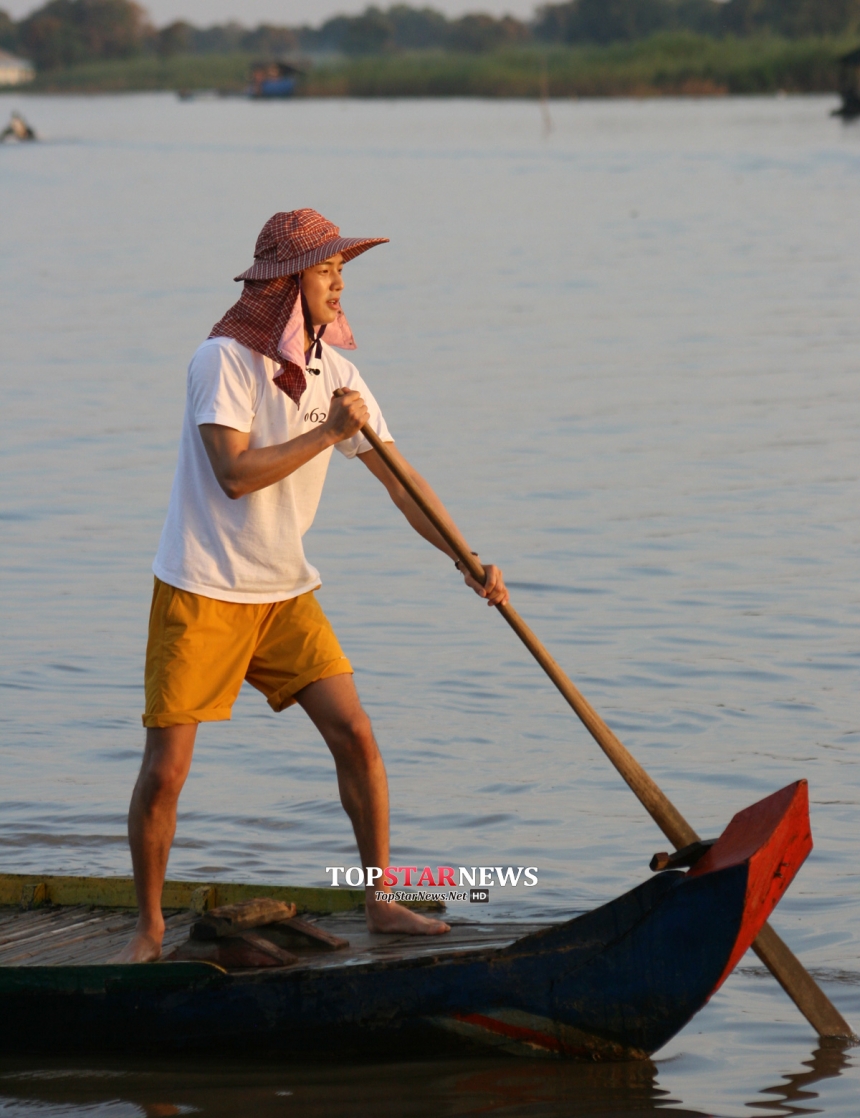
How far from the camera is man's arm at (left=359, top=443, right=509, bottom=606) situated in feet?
14.7

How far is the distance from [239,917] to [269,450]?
1218 millimetres

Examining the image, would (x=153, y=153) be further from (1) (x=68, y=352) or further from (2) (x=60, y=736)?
(2) (x=60, y=736)

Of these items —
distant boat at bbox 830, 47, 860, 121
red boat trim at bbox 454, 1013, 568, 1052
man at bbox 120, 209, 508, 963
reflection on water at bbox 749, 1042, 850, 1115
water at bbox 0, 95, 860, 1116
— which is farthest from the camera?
distant boat at bbox 830, 47, 860, 121

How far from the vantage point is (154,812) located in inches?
169

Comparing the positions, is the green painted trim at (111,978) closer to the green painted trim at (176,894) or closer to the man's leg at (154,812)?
the man's leg at (154,812)

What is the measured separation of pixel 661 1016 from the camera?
4277 millimetres

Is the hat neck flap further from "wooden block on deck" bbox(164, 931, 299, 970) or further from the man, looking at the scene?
"wooden block on deck" bbox(164, 931, 299, 970)

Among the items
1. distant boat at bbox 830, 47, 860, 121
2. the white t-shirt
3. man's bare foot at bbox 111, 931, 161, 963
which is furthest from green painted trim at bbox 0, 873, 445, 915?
distant boat at bbox 830, 47, 860, 121

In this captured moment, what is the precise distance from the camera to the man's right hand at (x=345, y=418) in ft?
13.6

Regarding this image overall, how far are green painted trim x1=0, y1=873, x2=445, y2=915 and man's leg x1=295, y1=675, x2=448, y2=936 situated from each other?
0.21 meters

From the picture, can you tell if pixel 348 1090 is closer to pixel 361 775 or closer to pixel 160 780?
pixel 361 775

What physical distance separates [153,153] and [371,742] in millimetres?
53529

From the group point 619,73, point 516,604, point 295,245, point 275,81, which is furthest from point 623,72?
point 295,245

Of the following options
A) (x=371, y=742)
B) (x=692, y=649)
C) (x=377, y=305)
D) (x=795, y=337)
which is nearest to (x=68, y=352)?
(x=377, y=305)
